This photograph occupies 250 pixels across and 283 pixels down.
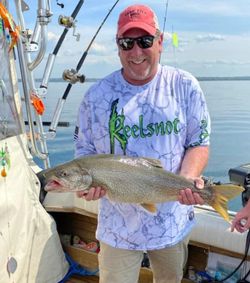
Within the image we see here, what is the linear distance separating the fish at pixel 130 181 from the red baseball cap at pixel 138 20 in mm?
725

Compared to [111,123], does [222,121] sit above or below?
below

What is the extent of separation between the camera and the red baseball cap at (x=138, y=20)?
2.36 m

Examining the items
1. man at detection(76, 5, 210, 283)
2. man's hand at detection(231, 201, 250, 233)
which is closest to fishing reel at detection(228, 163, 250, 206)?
man's hand at detection(231, 201, 250, 233)

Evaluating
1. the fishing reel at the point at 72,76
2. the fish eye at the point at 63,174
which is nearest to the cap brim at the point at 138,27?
the fish eye at the point at 63,174

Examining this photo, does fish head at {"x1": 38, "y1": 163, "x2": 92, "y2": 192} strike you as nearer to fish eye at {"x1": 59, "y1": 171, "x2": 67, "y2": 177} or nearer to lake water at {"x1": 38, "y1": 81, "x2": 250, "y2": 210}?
fish eye at {"x1": 59, "y1": 171, "x2": 67, "y2": 177}

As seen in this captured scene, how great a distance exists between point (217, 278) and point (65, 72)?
2.23m

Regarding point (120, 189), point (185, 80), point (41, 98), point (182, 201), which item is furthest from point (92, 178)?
point (41, 98)

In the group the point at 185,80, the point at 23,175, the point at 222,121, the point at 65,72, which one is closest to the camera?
the point at 185,80

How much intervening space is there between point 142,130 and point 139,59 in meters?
0.39

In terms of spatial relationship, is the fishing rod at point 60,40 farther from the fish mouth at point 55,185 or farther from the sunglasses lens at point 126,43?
the fish mouth at point 55,185

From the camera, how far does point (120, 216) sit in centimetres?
246

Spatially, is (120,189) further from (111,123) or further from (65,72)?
(65,72)

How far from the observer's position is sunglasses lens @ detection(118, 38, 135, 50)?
7.72 feet

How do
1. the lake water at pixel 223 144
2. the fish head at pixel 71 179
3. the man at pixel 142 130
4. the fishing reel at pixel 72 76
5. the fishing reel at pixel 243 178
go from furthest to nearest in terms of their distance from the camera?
the lake water at pixel 223 144 → the fishing reel at pixel 72 76 → the fishing reel at pixel 243 178 → the man at pixel 142 130 → the fish head at pixel 71 179
